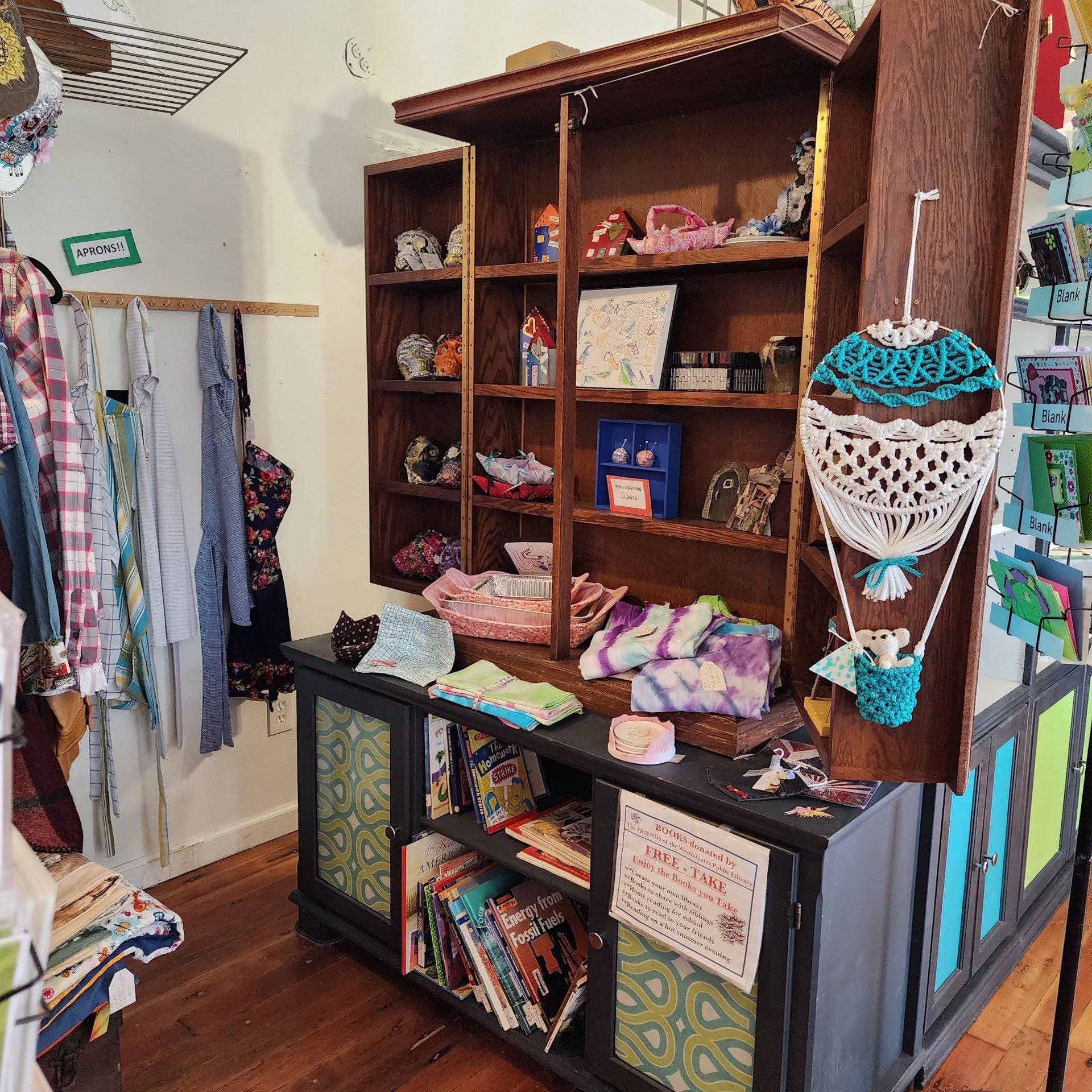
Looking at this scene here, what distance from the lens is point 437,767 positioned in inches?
83.1

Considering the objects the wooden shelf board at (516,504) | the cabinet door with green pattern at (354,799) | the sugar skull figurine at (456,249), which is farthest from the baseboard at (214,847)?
the sugar skull figurine at (456,249)

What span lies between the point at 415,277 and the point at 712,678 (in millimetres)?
1401

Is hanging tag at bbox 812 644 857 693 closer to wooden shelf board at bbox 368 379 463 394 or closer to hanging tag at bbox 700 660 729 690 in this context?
hanging tag at bbox 700 660 729 690

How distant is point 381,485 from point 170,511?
1.91 feet

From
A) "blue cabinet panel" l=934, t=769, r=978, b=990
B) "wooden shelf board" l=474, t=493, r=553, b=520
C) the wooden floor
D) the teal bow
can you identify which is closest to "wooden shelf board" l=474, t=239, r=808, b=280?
"wooden shelf board" l=474, t=493, r=553, b=520

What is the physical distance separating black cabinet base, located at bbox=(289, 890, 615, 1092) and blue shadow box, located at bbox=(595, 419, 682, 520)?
1136mm

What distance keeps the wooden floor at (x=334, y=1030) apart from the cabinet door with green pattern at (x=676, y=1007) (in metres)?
0.30

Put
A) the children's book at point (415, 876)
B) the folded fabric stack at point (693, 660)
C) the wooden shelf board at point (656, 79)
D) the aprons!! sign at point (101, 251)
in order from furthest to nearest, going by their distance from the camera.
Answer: the aprons!! sign at point (101, 251)
the children's book at point (415, 876)
the folded fabric stack at point (693, 660)
the wooden shelf board at point (656, 79)

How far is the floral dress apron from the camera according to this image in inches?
107

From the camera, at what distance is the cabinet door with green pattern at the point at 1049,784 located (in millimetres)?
2285

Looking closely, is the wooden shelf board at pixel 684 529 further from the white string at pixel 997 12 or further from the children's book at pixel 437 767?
the white string at pixel 997 12

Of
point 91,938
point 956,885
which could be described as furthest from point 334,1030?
point 956,885

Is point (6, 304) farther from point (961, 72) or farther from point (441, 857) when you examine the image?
point (961, 72)

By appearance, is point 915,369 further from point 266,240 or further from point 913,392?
point 266,240
